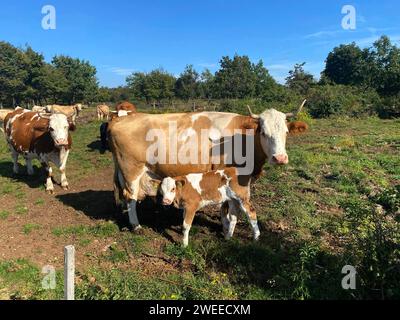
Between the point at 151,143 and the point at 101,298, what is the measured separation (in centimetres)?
293

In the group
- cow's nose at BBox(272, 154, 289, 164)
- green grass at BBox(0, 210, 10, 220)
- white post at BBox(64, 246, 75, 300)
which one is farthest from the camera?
green grass at BBox(0, 210, 10, 220)

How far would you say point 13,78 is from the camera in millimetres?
54094

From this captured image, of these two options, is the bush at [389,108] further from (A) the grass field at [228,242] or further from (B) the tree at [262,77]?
(B) the tree at [262,77]

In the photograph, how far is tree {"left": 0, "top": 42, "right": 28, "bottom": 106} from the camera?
5359 centimetres

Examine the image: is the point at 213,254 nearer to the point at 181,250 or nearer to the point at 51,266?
the point at 181,250

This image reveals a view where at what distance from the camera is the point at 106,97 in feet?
218

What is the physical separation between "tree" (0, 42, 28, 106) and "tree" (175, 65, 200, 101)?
21637 mm

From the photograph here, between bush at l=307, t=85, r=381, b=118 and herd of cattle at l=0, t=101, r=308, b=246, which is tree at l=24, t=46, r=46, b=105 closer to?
bush at l=307, t=85, r=381, b=118

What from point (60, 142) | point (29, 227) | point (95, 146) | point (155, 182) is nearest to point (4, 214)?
point (29, 227)

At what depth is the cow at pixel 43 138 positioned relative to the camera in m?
9.38

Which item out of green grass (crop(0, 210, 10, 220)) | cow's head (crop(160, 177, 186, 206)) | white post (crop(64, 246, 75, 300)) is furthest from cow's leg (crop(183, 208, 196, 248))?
green grass (crop(0, 210, 10, 220))

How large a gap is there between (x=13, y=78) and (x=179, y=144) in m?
55.1
